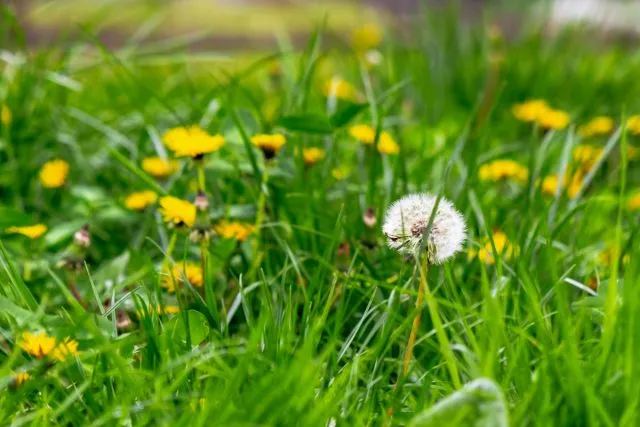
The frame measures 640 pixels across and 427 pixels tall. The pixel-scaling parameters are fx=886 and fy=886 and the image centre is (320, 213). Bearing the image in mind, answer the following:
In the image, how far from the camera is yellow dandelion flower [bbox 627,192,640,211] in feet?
6.48

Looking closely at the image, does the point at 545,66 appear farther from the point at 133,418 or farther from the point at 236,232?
the point at 133,418

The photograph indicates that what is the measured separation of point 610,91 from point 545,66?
0.80 ft

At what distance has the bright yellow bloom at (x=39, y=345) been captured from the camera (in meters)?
1.15

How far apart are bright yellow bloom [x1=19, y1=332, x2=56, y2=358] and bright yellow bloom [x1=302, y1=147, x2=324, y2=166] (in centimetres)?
77

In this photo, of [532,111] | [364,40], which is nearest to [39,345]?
[532,111]

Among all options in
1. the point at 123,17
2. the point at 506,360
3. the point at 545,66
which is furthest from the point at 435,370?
the point at 123,17

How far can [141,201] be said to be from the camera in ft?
5.93

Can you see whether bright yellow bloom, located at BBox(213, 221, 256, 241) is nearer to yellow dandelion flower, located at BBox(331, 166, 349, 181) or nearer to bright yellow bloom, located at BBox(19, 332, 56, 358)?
yellow dandelion flower, located at BBox(331, 166, 349, 181)

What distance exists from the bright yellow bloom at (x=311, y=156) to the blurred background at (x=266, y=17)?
7.92 ft

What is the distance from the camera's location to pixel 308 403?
107 centimetres

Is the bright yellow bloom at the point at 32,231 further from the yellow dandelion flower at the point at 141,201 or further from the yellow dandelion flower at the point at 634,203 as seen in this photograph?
the yellow dandelion flower at the point at 634,203

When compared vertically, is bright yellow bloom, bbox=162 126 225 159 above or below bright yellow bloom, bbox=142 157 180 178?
above

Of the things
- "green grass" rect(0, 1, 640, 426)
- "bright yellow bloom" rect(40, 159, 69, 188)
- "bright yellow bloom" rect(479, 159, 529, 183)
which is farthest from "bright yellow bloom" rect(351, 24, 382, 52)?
"bright yellow bloom" rect(40, 159, 69, 188)

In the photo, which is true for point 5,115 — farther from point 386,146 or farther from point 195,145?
point 386,146
